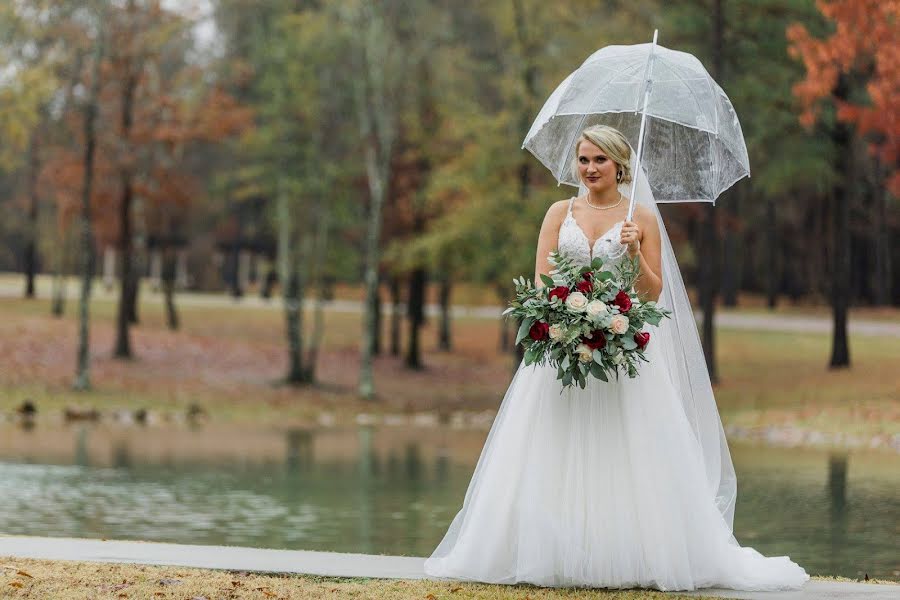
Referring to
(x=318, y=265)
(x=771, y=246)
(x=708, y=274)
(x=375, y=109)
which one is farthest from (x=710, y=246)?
(x=771, y=246)

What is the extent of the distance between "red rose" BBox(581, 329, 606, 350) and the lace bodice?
0.54m

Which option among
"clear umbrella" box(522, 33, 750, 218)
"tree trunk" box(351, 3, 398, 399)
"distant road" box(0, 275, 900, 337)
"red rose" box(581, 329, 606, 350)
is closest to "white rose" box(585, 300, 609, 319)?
"red rose" box(581, 329, 606, 350)

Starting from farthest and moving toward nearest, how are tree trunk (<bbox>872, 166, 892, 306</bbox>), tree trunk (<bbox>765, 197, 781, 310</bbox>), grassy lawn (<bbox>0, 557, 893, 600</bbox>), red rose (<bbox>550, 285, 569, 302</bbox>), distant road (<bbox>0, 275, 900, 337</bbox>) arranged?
tree trunk (<bbox>765, 197, 781, 310</bbox>)
tree trunk (<bbox>872, 166, 892, 306</bbox>)
distant road (<bbox>0, 275, 900, 337</bbox>)
red rose (<bbox>550, 285, 569, 302</bbox>)
grassy lawn (<bbox>0, 557, 893, 600</bbox>)

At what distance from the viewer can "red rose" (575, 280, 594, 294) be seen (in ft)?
25.7

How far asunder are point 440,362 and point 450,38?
473 inches

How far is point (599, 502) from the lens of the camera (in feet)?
25.7

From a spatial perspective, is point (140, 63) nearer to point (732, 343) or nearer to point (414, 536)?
point (732, 343)

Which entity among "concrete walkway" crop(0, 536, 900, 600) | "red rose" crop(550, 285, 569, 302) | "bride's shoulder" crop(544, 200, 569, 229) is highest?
"bride's shoulder" crop(544, 200, 569, 229)

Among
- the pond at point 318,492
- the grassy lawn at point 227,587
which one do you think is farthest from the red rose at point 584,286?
the pond at point 318,492

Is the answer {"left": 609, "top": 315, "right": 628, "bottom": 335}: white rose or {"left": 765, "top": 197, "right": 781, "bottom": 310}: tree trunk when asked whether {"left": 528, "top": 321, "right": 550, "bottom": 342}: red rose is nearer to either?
{"left": 609, "top": 315, "right": 628, "bottom": 335}: white rose

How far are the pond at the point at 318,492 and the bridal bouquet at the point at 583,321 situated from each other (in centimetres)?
381

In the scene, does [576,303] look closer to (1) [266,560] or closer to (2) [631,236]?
(2) [631,236]

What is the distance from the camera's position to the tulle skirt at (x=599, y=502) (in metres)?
7.74

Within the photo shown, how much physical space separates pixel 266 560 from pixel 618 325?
263cm
